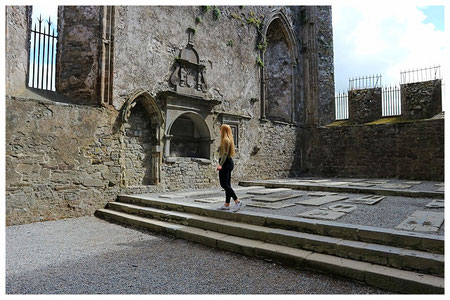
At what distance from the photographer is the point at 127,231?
18.7ft

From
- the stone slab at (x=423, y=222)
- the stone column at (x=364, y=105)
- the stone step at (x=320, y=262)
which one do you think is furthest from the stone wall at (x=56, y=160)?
the stone column at (x=364, y=105)

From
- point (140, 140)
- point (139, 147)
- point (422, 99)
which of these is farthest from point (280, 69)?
point (139, 147)

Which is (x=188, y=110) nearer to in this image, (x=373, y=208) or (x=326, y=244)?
(x=373, y=208)

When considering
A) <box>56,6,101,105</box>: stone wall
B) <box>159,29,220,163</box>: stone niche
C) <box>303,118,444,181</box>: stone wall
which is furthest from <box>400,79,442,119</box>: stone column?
<box>56,6,101,105</box>: stone wall

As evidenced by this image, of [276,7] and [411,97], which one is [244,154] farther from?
[411,97]

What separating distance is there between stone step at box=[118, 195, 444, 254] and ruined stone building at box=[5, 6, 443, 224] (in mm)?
3132

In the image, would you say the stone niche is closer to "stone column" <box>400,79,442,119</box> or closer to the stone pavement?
the stone pavement

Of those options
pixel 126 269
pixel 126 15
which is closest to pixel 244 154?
pixel 126 15

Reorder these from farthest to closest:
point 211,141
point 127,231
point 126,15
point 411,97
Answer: point 411,97 < point 211,141 < point 126,15 < point 127,231

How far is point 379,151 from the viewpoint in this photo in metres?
12.9

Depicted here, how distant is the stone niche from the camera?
29.6ft

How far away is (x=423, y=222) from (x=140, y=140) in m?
6.82
